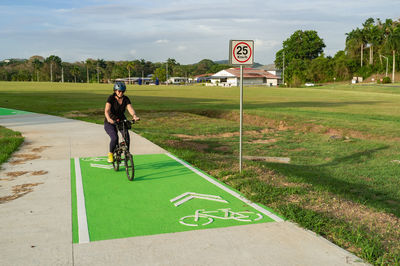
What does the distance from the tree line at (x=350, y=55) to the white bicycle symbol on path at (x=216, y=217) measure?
91.5 m

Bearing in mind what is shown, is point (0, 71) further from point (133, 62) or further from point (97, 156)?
point (97, 156)

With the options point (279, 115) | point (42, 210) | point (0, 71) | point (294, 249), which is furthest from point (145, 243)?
point (0, 71)

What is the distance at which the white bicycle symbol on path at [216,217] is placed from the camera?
5.21m

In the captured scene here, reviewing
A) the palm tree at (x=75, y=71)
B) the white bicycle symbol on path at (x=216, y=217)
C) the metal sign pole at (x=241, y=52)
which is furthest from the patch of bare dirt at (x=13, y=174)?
the palm tree at (x=75, y=71)

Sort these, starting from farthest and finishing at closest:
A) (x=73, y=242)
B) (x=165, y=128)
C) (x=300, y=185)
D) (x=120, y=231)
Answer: (x=165, y=128), (x=300, y=185), (x=120, y=231), (x=73, y=242)

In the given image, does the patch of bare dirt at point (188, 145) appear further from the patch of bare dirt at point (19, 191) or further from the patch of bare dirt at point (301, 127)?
the patch of bare dirt at point (19, 191)

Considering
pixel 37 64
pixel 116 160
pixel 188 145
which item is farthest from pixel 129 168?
pixel 37 64

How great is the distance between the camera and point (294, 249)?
432 centimetres

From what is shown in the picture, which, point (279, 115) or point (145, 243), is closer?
point (145, 243)

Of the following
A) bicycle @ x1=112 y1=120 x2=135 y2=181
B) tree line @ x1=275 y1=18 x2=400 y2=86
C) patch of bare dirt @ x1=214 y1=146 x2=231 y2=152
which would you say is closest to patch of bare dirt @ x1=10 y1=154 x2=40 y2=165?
bicycle @ x1=112 y1=120 x2=135 y2=181

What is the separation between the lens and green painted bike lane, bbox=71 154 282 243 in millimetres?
5027

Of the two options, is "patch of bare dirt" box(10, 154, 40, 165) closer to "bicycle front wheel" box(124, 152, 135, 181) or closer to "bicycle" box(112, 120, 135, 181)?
"bicycle" box(112, 120, 135, 181)

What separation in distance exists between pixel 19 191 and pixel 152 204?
2443mm

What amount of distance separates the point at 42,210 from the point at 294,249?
3.63 m
